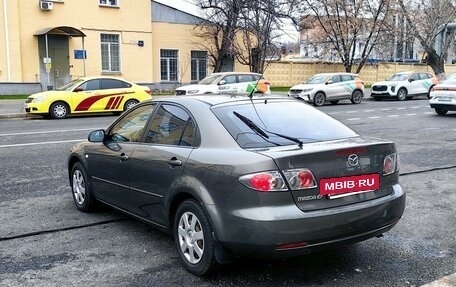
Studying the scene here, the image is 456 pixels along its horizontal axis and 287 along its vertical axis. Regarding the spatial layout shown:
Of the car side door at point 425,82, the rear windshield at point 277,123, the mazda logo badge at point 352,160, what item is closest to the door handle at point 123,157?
the rear windshield at point 277,123

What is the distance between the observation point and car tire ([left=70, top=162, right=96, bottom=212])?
→ 582 cm

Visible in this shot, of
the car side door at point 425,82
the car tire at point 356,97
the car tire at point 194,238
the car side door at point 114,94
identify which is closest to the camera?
the car tire at point 194,238

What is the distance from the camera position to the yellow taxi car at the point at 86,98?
17516 mm

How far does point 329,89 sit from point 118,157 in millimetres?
19885

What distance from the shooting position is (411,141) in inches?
462

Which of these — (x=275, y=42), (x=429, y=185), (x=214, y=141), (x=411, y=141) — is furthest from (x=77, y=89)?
(x=275, y=42)

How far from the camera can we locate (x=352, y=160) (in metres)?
3.93

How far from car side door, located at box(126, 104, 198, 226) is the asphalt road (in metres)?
0.44

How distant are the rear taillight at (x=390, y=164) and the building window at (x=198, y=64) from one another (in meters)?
28.8

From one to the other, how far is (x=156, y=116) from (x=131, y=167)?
549 mm

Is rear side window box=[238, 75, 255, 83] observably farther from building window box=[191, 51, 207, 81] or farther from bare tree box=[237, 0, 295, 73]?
building window box=[191, 51, 207, 81]

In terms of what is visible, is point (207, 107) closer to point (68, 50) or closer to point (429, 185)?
point (429, 185)

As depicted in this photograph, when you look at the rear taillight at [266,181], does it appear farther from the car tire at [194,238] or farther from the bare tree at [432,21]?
the bare tree at [432,21]

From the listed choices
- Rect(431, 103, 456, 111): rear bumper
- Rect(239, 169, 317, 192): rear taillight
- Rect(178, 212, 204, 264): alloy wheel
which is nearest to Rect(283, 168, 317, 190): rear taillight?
Rect(239, 169, 317, 192): rear taillight
